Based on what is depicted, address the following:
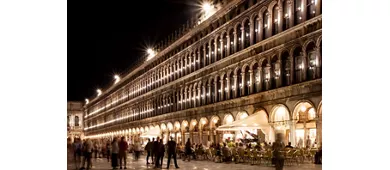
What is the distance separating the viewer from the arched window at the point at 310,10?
937 inches

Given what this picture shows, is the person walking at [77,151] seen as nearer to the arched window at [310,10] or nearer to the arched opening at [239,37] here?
the arched window at [310,10]

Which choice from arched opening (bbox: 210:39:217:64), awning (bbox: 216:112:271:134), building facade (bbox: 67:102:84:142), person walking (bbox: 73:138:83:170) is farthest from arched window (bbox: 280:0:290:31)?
building facade (bbox: 67:102:84:142)

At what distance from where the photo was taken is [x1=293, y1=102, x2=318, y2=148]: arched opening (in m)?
24.2

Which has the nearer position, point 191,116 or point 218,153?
point 218,153

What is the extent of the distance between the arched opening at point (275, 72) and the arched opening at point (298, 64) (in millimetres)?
1619

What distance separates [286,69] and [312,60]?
2728mm

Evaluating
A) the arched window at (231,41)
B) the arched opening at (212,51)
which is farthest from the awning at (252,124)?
the arched opening at (212,51)

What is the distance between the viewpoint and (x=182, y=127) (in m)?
43.2

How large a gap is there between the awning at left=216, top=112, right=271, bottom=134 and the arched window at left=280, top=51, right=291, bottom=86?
209 centimetres

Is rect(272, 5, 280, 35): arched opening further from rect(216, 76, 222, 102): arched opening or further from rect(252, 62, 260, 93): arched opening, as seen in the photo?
rect(216, 76, 222, 102): arched opening

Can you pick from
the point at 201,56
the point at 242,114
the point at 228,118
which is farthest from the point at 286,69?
the point at 201,56
